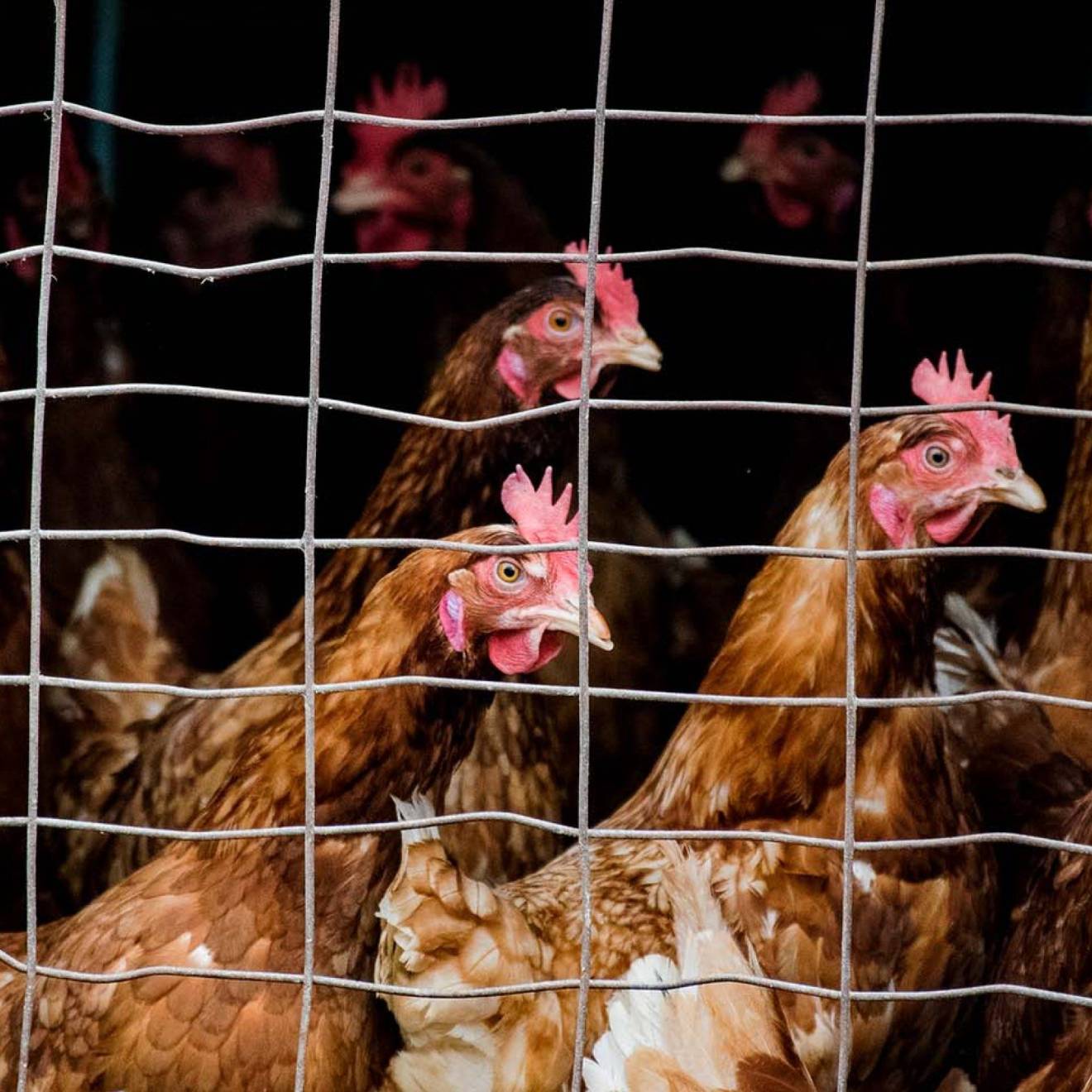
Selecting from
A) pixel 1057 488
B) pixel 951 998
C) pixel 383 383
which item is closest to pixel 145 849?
pixel 383 383

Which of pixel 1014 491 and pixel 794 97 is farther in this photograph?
pixel 794 97

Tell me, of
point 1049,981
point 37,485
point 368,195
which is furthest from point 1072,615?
point 37,485

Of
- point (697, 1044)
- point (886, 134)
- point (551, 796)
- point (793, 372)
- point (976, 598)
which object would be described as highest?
point (886, 134)

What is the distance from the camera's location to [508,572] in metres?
2.09

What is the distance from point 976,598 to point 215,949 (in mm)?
1315

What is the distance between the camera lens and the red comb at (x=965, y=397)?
2.21 meters

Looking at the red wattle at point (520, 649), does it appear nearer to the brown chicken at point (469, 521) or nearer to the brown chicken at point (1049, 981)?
the brown chicken at point (469, 521)

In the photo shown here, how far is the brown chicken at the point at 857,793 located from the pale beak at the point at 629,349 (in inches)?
12.9

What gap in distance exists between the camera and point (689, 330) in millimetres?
2807

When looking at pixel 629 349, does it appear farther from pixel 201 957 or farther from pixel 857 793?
pixel 201 957

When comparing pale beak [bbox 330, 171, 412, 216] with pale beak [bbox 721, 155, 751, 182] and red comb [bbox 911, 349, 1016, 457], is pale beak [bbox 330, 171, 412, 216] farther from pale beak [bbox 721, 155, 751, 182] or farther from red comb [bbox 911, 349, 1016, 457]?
red comb [bbox 911, 349, 1016, 457]

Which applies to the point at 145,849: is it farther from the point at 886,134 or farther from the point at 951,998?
the point at 886,134

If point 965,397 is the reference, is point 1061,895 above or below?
below

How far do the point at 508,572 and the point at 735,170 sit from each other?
1.04 m
